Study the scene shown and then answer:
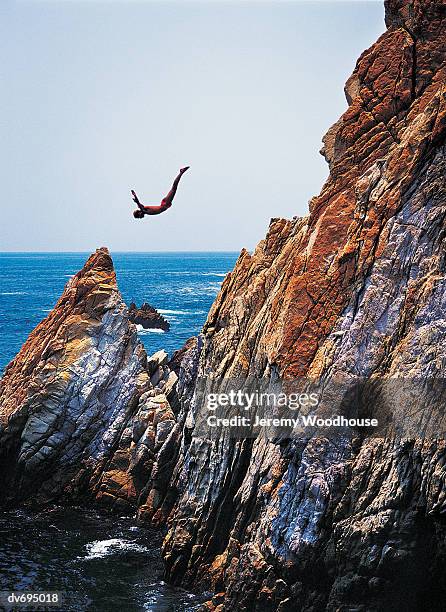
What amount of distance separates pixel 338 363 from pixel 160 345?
5464cm

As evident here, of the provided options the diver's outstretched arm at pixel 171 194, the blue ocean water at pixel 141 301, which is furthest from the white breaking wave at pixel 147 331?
the diver's outstretched arm at pixel 171 194

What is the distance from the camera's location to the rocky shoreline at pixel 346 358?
19.1m

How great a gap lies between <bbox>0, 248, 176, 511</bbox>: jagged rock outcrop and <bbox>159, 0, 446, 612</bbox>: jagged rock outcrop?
7.66m

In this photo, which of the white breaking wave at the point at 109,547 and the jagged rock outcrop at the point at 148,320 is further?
the jagged rock outcrop at the point at 148,320

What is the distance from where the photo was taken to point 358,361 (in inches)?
801

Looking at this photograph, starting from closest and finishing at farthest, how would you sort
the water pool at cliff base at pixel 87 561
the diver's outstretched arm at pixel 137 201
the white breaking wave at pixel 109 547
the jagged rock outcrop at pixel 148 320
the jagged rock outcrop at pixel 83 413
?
the diver's outstretched arm at pixel 137 201, the water pool at cliff base at pixel 87 561, the white breaking wave at pixel 109 547, the jagged rock outcrop at pixel 83 413, the jagged rock outcrop at pixel 148 320

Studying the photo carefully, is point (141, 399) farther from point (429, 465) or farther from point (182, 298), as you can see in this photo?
point (182, 298)

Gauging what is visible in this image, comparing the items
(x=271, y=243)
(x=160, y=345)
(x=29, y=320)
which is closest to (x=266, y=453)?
(x=271, y=243)

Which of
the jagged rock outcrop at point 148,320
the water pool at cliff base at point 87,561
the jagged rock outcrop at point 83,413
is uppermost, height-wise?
the jagged rock outcrop at point 148,320

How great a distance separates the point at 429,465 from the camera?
746 inches

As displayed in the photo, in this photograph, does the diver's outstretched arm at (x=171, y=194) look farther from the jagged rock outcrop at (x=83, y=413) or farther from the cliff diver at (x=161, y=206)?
the jagged rock outcrop at (x=83, y=413)

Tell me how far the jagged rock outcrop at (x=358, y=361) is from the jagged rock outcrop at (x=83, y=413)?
7.66m

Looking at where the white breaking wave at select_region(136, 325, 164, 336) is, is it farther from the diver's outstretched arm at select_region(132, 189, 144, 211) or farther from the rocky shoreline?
the diver's outstretched arm at select_region(132, 189, 144, 211)

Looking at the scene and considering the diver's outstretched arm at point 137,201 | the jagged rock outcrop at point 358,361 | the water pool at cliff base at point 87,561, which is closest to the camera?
the diver's outstretched arm at point 137,201
